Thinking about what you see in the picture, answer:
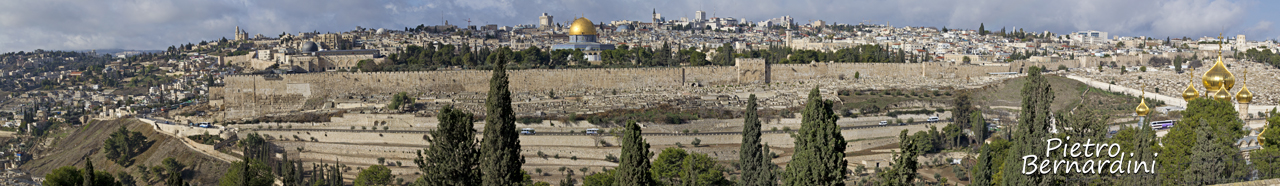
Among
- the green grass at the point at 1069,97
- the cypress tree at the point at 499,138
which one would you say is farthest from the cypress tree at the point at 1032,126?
the green grass at the point at 1069,97

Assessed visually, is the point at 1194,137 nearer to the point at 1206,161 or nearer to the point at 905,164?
the point at 1206,161

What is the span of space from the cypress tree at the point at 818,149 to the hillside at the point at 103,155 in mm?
16871

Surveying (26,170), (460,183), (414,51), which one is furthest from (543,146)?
(414,51)

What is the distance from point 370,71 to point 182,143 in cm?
819

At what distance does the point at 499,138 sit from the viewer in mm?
8883

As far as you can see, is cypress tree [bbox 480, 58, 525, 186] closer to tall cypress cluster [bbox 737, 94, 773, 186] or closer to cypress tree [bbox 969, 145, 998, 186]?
tall cypress cluster [bbox 737, 94, 773, 186]

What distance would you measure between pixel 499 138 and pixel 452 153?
0.48 meters

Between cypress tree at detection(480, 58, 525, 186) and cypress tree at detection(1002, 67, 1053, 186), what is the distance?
16.6 ft

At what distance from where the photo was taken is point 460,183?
9039 millimetres

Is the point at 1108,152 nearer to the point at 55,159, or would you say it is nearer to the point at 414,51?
Answer: the point at 55,159

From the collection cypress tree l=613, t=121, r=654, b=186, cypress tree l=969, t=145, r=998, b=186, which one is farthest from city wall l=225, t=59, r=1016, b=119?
cypress tree l=613, t=121, r=654, b=186

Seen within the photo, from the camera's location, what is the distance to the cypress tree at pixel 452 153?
29.2ft

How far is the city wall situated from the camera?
1142 inches

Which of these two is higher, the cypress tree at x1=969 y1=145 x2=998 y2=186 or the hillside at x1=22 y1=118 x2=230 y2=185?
the cypress tree at x1=969 y1=145 x2=998 y2=186
